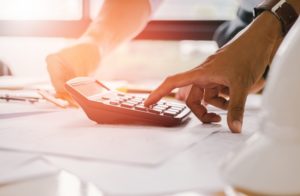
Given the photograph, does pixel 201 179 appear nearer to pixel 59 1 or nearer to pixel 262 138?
pixel 262 138

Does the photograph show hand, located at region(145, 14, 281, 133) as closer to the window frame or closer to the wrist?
the wrist

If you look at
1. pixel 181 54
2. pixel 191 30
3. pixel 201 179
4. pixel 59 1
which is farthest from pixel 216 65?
pixel 59 1

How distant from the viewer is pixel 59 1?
8.29 feet

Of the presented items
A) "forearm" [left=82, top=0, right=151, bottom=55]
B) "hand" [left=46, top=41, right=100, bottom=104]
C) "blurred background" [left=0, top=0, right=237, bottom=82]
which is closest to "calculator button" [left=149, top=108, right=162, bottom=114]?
"hand" [left=46, top=41, right=100, bottom=104]

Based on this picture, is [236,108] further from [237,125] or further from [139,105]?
[139,105]

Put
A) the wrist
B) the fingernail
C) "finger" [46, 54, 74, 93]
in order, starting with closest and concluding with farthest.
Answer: the fingernail < the wrist < "finger" [46, 54, 74, 93]

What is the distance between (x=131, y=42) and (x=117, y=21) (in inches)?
33.5

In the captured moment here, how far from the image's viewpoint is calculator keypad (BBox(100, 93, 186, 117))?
78 cm

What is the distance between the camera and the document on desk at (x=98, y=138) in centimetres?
53

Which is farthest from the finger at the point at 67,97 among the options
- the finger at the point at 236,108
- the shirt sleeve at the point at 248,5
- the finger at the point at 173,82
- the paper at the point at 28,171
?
the shirt sleeve at the point at 248,5

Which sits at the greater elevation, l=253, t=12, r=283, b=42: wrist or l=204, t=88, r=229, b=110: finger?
l=253, t=12, r=283, b=42: wrist

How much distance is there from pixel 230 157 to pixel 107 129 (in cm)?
35

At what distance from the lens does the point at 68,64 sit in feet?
3.88

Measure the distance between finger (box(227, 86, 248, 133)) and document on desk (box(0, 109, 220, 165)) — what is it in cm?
4
